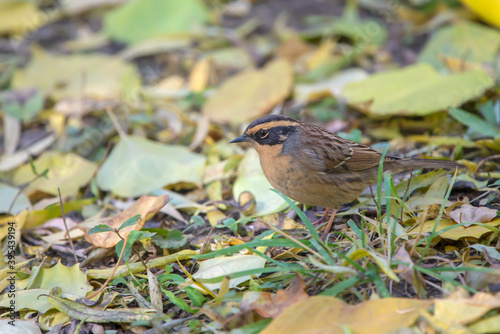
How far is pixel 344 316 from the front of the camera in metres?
2.84

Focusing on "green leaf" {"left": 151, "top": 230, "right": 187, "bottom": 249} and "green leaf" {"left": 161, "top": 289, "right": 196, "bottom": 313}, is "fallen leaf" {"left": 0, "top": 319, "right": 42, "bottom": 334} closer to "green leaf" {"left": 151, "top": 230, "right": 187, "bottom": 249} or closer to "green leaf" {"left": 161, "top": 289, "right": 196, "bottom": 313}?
"green leaf" {"left": 161, "top": 289, "right": 196, "bottom": 313}

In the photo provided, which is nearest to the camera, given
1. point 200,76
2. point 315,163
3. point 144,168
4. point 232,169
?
point 315,163

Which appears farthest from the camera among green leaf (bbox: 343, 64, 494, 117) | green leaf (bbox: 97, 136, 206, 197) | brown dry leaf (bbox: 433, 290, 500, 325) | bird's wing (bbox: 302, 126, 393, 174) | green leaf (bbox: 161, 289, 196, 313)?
green leaf (bbox: 343, 64, 494, 117)

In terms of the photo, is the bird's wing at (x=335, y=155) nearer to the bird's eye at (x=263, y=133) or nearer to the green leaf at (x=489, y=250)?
the bird's eye at (x=263, y=133)

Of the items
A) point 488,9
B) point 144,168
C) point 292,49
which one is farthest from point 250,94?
point 488,9

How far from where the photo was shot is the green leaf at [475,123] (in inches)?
183

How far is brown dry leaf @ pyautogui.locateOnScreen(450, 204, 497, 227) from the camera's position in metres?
3.56

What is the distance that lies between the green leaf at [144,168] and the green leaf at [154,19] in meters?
2.99

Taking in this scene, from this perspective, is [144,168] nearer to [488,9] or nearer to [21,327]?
[21,327]

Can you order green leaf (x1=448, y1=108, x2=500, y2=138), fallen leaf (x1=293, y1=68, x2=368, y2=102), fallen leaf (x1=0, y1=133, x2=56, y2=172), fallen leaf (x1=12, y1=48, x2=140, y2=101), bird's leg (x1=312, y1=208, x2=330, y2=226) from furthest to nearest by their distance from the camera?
1. fallen leaf (x1=12, y1=48, x2=140, y2=101)
2. fallen leaf (x1=293, y1=68, x2=368, y2=102)
3. fallen leaf (x1=0, y1=133, x2=56, y2=172)
4. green leaf (x1=448, y1=108, x2=500, y2=138)
5. bird's leg (x1=312, y1=208, x2=330, y2=226)

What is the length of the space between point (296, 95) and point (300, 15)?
2.30 metres

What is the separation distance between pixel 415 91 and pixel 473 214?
2.12m

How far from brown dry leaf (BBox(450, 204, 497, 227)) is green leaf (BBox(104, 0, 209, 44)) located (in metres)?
5.19

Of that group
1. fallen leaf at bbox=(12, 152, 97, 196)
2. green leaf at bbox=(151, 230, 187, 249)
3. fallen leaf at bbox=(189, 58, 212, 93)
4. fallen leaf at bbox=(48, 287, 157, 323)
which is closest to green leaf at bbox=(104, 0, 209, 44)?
fallen leaf at bbox=(189, 58, 212, 93)
